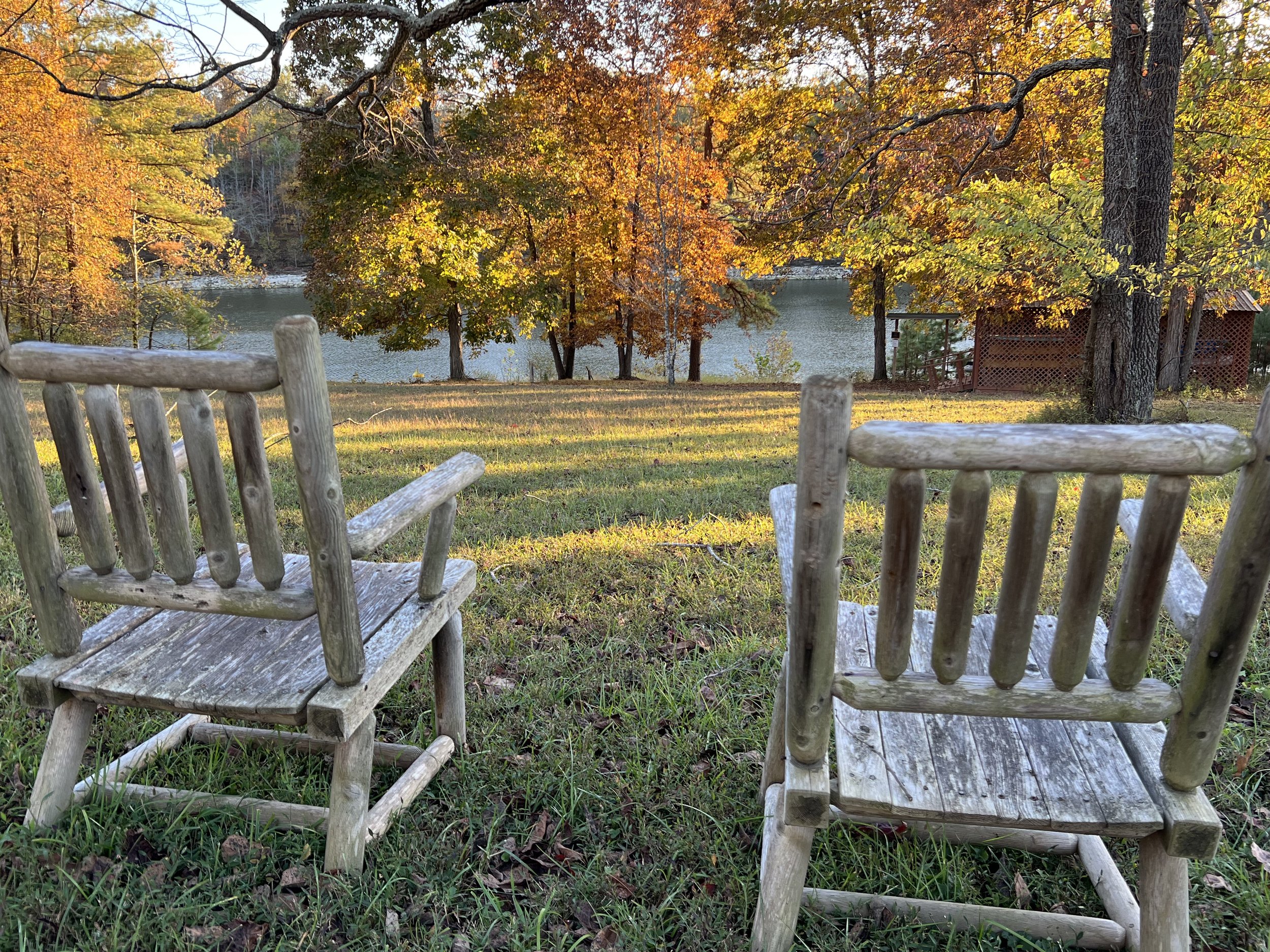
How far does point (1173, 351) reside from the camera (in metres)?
16.7

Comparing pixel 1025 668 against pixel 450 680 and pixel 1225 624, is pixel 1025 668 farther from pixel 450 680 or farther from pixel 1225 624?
pixel 450 680

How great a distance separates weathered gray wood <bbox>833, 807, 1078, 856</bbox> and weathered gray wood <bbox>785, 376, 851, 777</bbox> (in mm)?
784

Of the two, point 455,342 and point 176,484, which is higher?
point 176,484

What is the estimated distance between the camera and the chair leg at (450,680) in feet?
8.16

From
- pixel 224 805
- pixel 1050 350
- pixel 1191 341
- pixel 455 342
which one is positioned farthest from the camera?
pixel 455 342

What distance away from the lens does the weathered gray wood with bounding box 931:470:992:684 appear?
1233 mm

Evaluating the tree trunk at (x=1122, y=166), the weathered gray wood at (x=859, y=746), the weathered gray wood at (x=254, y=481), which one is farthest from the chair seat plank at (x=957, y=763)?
the tree trunk at (x=1122, y=166)

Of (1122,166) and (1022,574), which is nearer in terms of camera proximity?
(1022,574)

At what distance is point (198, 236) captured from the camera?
2352 centimetres

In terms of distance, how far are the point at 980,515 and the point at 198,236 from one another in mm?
27139

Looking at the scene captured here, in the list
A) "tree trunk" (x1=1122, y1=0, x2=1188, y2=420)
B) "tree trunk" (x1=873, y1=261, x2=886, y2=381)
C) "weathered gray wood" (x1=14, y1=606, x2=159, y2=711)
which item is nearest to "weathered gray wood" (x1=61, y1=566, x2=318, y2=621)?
"weathered gray wood" (x1=14, y1=606, x2=159, y2=711)

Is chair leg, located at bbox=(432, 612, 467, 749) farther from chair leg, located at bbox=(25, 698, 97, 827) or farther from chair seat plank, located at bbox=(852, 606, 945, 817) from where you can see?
chair seat plank, located at bbox=(852, 606, 945, 817)

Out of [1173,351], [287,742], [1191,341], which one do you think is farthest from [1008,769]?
[1191,341]

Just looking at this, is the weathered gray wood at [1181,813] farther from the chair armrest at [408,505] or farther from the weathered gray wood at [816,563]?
the chair armrest at [408,505]
